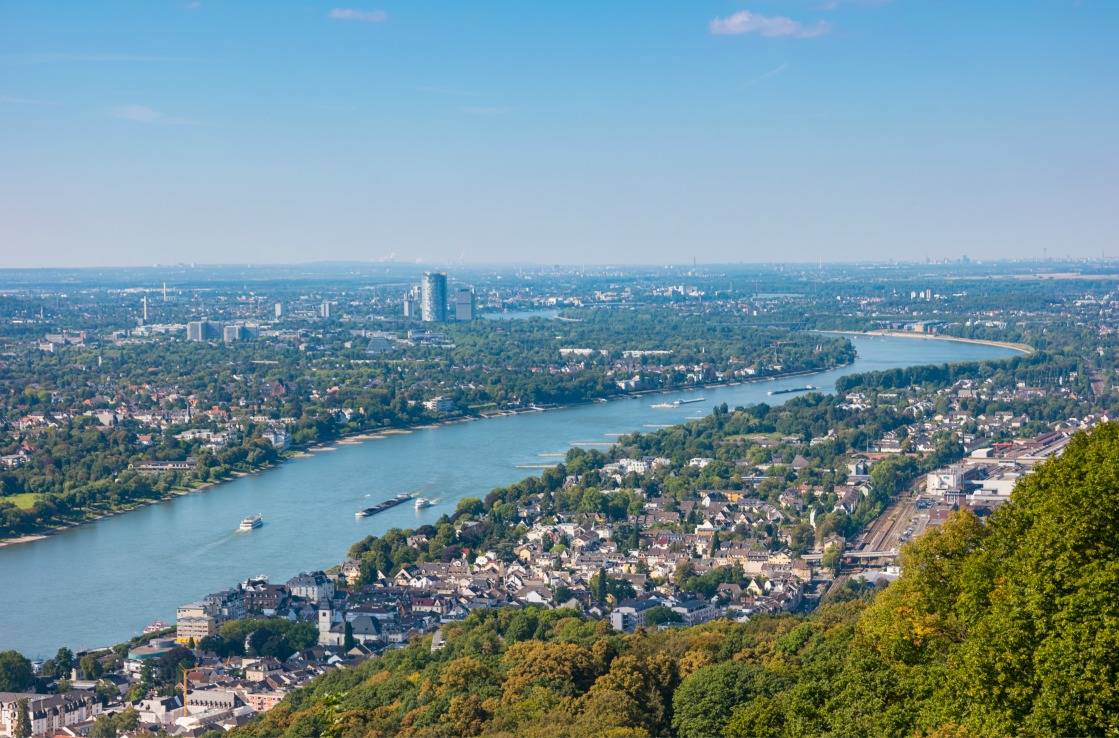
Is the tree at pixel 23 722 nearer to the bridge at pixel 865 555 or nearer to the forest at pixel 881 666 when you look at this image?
the forest at pixel 881 666

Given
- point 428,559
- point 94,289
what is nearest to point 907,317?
point 428,559

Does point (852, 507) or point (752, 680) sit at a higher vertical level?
point (752, 680)

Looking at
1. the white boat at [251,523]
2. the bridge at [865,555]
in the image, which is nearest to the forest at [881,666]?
the bridge at [865,555]

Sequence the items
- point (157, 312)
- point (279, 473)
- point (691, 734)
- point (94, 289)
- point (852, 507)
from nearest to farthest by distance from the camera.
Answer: point (691, 734) → point (852, 507) → point (279, 473) → point (157, 312) → point (94, 289)

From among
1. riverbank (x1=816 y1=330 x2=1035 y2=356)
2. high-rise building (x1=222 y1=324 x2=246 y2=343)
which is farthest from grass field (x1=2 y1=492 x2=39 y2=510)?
riverbank (x1=816 y1=330 x2=1035 y2=356)

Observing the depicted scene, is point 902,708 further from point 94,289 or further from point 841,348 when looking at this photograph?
point 94,289

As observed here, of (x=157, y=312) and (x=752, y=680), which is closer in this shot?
(x=752, y=680)
